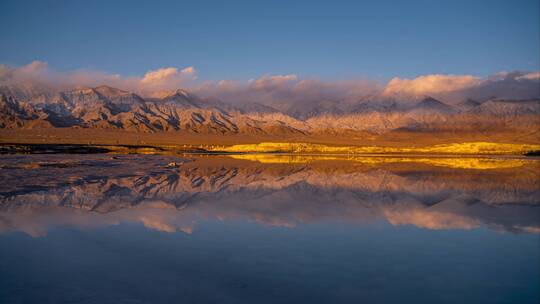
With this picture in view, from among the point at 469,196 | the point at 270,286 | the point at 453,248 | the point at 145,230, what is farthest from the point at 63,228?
the point at 469,196

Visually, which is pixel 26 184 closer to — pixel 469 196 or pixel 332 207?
pixel 332 207

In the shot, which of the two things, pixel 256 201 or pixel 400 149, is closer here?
pixel 256 201

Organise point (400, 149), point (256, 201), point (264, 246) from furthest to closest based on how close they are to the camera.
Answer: point (400, 149)
point (256, 201)
point (264, 246)

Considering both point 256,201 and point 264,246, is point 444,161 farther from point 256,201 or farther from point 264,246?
point 264,246

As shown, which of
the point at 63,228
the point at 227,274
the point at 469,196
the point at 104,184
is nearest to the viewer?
the point at 227,274

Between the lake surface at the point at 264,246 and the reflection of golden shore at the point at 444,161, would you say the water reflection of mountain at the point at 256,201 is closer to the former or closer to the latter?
the lake surface at the point at 264,246

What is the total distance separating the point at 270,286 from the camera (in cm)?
804

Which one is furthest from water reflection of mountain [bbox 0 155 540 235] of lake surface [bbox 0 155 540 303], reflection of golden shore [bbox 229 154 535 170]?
reflection of golden shore [bbox 229 154 535 170]

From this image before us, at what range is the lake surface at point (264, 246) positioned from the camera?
7801 millimetres

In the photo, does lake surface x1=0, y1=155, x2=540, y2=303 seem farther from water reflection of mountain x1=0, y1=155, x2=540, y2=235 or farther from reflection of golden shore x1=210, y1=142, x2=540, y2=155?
reflection of golden shore x1=210, y1=142, x2=540, y2=155

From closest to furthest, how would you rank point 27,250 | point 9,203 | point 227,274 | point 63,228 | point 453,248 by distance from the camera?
1. point 227,274
2. point 27,250
3. point 453,248
4. point 63,228
5. point 9,203

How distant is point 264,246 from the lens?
10984 millimetres

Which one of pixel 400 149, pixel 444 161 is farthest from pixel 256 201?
pixel 400 149

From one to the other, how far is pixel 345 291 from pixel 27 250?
23.8ft
